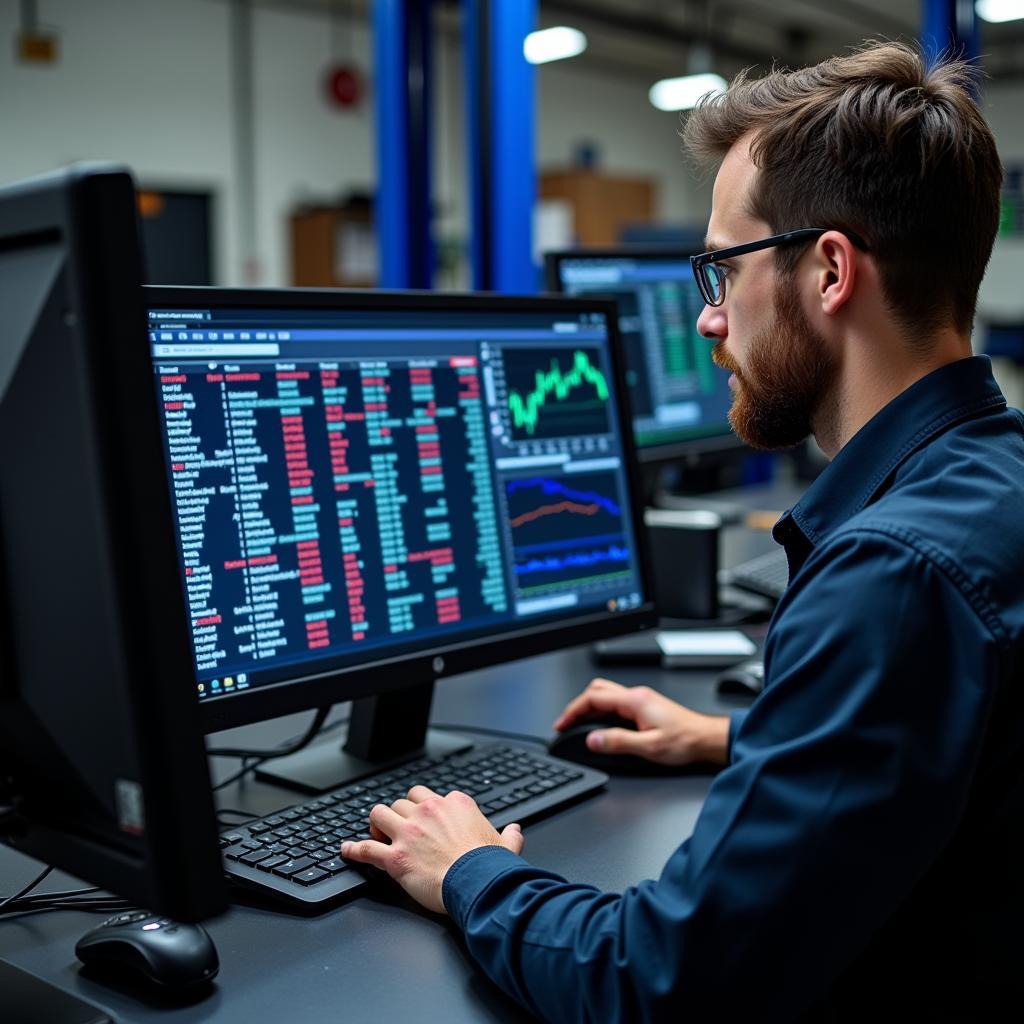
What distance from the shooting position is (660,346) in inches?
83.5

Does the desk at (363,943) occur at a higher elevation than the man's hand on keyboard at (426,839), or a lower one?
lower

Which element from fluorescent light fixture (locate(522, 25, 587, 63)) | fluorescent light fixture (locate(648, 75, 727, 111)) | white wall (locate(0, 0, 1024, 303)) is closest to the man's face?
white wall (locate(0, 0, 1024, 303))

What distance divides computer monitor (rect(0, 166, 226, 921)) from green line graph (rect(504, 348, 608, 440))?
0.67m

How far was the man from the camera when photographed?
685mm

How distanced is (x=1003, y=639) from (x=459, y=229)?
25.4ft

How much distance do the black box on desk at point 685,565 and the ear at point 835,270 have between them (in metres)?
0.83

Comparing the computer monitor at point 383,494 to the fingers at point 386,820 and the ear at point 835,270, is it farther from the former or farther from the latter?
the ear at point 835,270

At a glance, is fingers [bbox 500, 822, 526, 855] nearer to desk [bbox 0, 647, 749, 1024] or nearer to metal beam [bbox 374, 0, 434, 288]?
desk [bbox 0, 647, 749, 1024]

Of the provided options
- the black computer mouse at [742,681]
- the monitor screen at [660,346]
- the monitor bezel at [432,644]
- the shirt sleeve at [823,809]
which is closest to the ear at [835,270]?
the shirt sleeve at [823,809]

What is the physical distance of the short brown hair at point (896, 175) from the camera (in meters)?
0.89

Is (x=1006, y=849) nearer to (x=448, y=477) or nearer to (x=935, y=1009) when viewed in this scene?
(x=935, y=1009)

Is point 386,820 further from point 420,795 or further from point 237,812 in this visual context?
point 237,812

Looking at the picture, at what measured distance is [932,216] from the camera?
35.1 inches

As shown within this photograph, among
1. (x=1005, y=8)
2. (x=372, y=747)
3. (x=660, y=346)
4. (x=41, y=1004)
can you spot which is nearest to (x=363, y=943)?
(x=41, y=1004)
